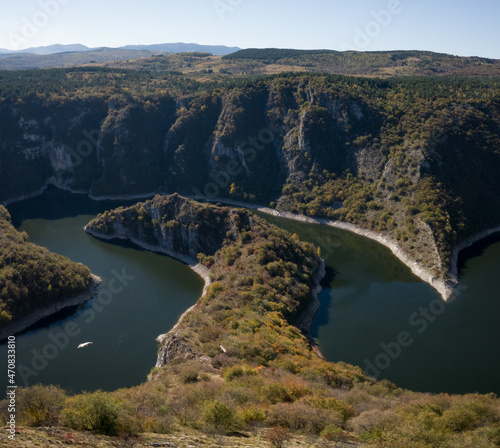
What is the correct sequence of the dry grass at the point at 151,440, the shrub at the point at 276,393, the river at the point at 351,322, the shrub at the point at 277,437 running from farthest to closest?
1. the river at the point at 351,322
2. the shrub at the point at 276,393
3. the shrub at the point at 277,437
4. the dry grass at the point at 151,440

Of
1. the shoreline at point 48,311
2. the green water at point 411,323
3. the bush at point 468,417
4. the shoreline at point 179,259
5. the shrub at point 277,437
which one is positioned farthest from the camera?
the shoreline at point 179,259

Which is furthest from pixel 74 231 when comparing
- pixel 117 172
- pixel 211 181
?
pixel 211 181


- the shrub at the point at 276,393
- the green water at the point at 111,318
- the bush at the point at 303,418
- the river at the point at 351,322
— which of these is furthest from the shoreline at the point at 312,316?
the bush at the point at 303,418

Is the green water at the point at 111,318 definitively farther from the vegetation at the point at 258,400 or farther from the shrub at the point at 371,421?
the shrub at the point at 371,421

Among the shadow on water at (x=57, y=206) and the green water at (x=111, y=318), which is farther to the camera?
the shadow on water at (x=57, y=206)

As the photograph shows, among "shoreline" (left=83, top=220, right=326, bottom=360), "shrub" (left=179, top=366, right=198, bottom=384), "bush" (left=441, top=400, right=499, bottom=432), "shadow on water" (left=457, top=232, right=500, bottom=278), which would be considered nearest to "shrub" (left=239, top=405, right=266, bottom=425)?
"shrub" (left=179, top=366, right=198, bottom=384)

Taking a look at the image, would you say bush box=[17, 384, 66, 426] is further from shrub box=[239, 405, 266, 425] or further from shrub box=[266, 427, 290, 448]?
shrub box=[266, 427, 290, 448]

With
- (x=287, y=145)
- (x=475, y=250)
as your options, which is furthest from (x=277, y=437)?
(x=287, y=145)
